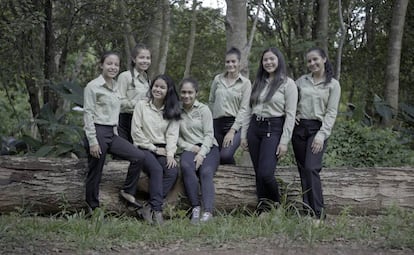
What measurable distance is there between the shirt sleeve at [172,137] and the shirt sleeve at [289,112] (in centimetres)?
124

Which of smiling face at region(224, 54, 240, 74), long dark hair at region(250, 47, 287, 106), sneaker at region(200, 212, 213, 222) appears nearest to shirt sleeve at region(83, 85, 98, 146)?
sneaker at region(200, 212, 213, 222)

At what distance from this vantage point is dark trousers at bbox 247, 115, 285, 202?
6.20 meters

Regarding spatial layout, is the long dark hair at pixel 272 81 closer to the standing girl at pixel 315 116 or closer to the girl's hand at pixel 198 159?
the standing girl at pixel 315 116

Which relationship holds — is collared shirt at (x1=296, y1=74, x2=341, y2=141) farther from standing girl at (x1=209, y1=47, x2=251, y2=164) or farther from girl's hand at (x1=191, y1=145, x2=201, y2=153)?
girl's hand at (x1=191, y1=145, x2=201, y2=153)

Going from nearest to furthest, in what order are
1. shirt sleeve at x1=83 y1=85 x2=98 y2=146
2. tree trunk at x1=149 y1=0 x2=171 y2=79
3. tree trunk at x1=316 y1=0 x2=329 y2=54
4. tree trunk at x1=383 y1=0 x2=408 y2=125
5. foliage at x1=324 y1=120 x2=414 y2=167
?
1. shirt sleeve at x1=83 y1=85 x2=98 y2=146
2. foliage at x1=324 y1=120 x2=414 y2=167
3. tree trunk at x1=149 y1=0 x2=171 y2=79
4. tree trunk at x1=383 y1=0 x2=408 y2=125
5. tree trunk at x1=316 y1=0 x2=329 y2=54

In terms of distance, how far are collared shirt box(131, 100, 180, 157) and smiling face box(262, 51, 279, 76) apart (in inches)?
48.4

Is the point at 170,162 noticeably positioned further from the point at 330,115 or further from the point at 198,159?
the point at 330,115

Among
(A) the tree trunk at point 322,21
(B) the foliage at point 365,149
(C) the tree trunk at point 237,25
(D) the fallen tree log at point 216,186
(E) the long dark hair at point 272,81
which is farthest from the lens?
(A) the tree trunk at point 322,21

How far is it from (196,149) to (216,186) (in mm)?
647

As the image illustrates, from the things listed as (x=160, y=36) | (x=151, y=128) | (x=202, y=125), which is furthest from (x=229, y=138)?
(x=160, y=36)

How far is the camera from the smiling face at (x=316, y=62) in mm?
6078

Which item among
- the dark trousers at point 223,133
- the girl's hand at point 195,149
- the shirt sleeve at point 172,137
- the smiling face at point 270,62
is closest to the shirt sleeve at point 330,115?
the smiling face at point 270,62

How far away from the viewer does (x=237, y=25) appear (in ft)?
26.8

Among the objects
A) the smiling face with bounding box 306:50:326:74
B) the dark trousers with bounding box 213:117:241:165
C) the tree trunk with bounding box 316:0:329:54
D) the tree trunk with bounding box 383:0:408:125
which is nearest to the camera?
the smiling face with bounding box 306:50:326:74
